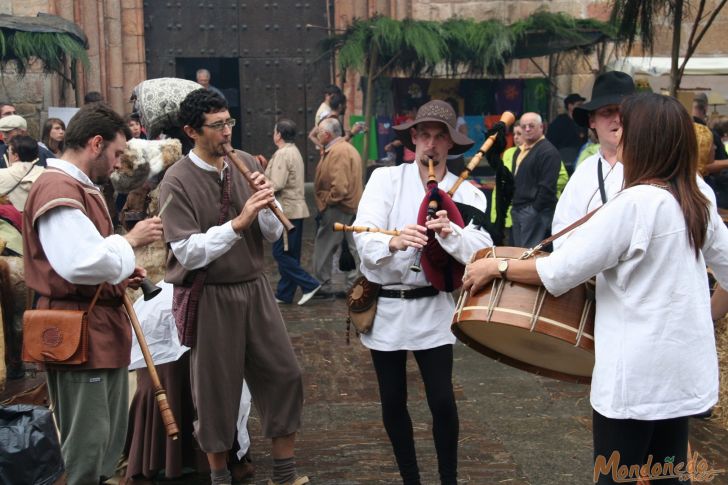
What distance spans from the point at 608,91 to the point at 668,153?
1621mm

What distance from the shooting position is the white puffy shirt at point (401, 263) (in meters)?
4.67

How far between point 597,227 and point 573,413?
11.1 ft

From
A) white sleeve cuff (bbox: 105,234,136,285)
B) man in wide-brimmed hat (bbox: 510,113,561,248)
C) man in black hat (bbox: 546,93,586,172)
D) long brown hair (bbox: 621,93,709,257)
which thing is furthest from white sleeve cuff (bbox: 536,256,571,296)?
→ man in black hat (bbox: 546,93,586,172)

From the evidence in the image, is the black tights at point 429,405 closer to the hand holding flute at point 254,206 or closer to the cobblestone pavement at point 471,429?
the cobblestone pavement at point 471,429

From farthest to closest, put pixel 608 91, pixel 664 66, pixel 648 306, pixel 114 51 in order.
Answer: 1. pixel 114 51
2. pixel 664 66
3. pixel 608 91
4. pixel 648 306

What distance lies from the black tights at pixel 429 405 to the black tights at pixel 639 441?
127 centimetres

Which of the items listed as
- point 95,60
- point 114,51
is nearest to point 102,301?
point 95,60

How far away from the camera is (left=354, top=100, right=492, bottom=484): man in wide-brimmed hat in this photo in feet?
15.4

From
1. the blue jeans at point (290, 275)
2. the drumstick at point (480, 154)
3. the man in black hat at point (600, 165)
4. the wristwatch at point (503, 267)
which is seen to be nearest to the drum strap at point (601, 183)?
the man in black hat at point (600, 165)

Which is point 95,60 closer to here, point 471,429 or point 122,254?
point 471,429

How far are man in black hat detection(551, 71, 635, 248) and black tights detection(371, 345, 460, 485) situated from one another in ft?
2.78

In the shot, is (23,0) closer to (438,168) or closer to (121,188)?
(121,188)

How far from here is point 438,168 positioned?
4902 millimetres

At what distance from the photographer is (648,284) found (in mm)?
3334
